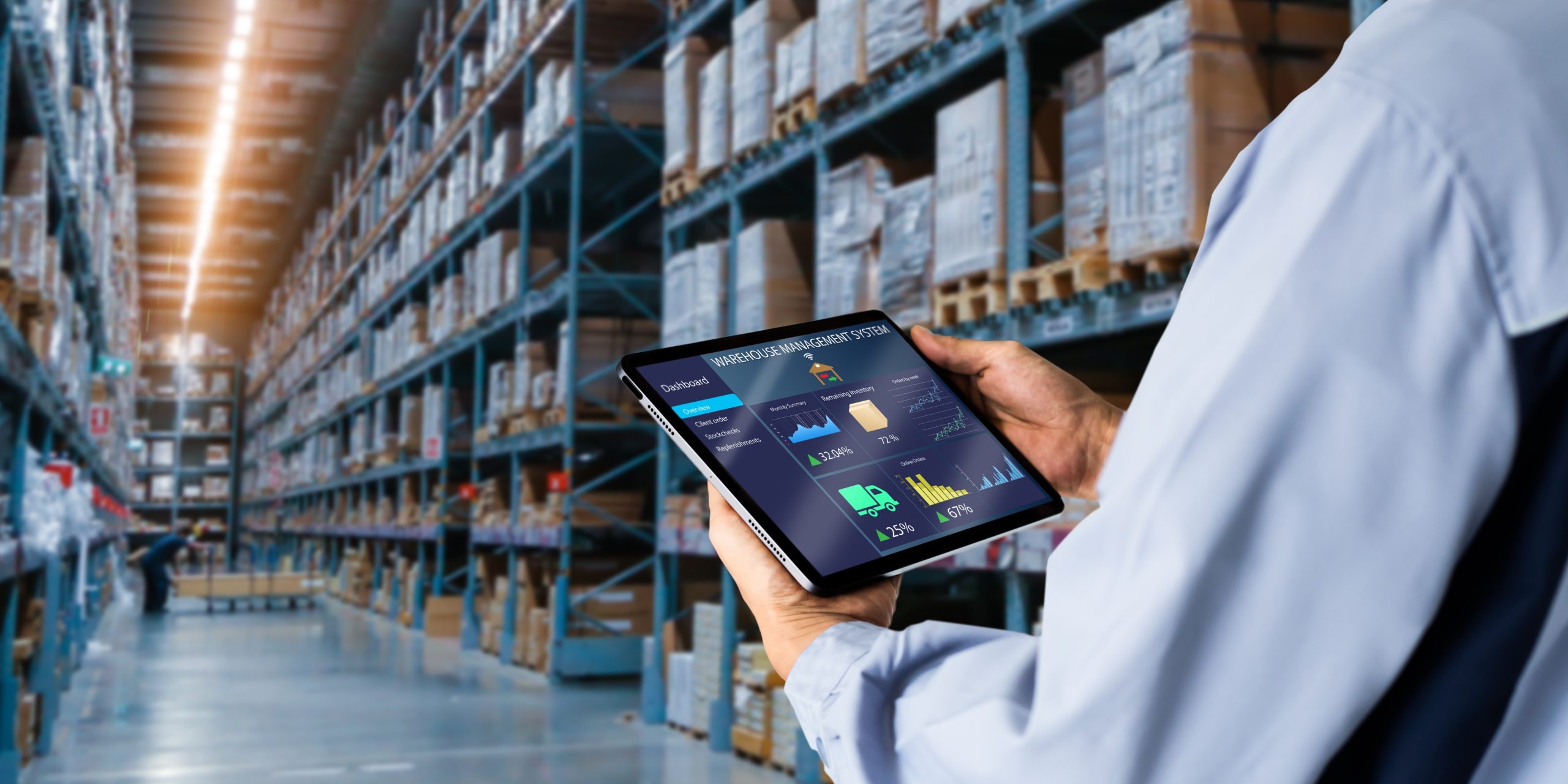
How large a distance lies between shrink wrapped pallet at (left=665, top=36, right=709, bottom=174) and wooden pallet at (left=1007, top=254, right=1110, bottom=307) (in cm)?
350

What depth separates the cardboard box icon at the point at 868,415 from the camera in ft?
4.46

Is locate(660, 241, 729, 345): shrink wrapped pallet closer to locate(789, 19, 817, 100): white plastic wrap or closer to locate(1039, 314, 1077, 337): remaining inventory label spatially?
locate(789, 19, 817, 100): white plastic wrap

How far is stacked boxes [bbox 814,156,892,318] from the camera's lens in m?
5.39

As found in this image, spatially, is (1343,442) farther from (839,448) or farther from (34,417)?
(34,417)

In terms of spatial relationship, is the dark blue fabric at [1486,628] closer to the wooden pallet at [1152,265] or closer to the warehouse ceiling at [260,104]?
the wooden pallet at [1152,265]

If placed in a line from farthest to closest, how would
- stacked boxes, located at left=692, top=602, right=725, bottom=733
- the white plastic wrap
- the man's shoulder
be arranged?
stacked boxes, located at left=692, top=602, right=725, bottom=733 < the white plastic wrap < the man's shoulder

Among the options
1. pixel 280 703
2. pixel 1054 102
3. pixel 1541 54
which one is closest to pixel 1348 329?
pixel 1541 54

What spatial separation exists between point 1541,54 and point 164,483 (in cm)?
3820

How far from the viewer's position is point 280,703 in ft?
29.4

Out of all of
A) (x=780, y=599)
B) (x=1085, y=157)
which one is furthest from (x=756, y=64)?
(x=780, y=599)

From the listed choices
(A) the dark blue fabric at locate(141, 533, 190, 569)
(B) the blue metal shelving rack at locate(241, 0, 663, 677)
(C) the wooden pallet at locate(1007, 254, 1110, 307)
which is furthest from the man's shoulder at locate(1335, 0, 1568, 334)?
(A) the dark blue fabric at locate(141, 533, 190, 569)

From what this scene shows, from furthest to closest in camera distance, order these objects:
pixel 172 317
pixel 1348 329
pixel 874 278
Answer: pixel 172 317 → pixel 874 278 → pixel 1348 329

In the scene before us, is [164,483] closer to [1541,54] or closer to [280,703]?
[280,703]

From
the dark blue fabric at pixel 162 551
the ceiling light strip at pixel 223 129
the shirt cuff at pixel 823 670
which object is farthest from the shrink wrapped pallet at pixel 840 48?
the dark blue fabric at pixel 162 551
